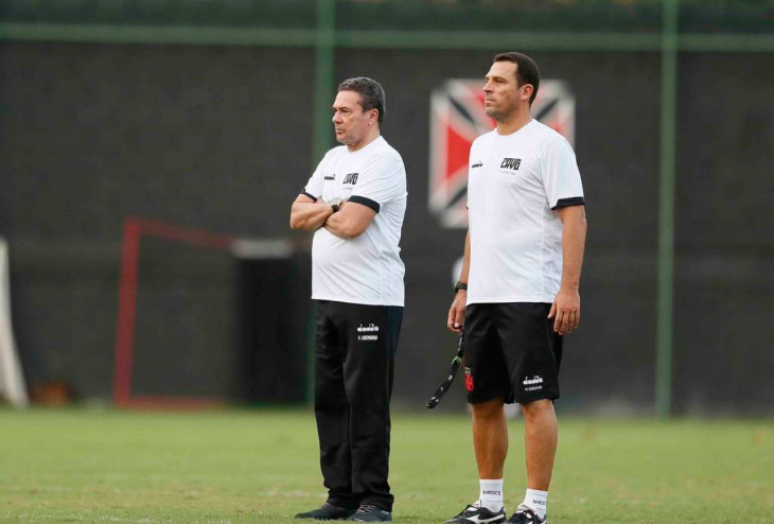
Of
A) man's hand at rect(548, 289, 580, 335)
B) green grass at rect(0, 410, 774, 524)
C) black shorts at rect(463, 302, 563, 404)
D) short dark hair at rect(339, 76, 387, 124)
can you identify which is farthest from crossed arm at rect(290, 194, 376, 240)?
green grass at rect(0, 410, 774, 524)

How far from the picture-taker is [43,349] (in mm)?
17000

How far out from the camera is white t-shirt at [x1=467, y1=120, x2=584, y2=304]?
662 centimetres

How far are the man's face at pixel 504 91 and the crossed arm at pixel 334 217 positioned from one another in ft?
2.53

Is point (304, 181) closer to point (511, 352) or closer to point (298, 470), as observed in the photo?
point (298, 470)

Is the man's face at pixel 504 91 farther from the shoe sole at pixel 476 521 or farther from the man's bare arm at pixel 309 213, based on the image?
the shoe sole at pixel 476 521

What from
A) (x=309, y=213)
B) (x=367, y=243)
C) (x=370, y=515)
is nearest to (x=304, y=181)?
(x=309, y=213)

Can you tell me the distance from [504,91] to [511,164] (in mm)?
338

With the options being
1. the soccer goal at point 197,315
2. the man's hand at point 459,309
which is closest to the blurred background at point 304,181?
the soccer goal at point 197,315

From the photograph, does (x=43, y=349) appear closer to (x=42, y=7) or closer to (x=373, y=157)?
(x=42, y=7)

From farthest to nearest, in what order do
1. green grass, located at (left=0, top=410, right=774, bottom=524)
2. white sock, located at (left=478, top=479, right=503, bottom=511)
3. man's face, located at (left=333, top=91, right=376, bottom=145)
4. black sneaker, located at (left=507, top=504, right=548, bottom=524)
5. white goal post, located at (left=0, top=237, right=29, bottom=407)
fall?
white goal post, located at (left=0, top=237, right=29, bottom=407) → green grass, located at (left=0, top=410, right=774, bottom=524) → man's face, located at (left=333, top=91, right=376, bottom=145) → white sock, located at (left=478, top=479, right=503, bottom=511) → black sneaker, located at (left=507, top=504, right=548, bottom=524)

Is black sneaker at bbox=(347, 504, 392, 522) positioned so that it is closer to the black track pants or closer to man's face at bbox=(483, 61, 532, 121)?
the black track pants

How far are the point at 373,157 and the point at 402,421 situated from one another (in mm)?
8620

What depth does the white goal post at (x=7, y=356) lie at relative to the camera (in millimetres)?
16750

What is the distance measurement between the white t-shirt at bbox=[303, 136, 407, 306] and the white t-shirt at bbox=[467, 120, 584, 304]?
0.52 metres
